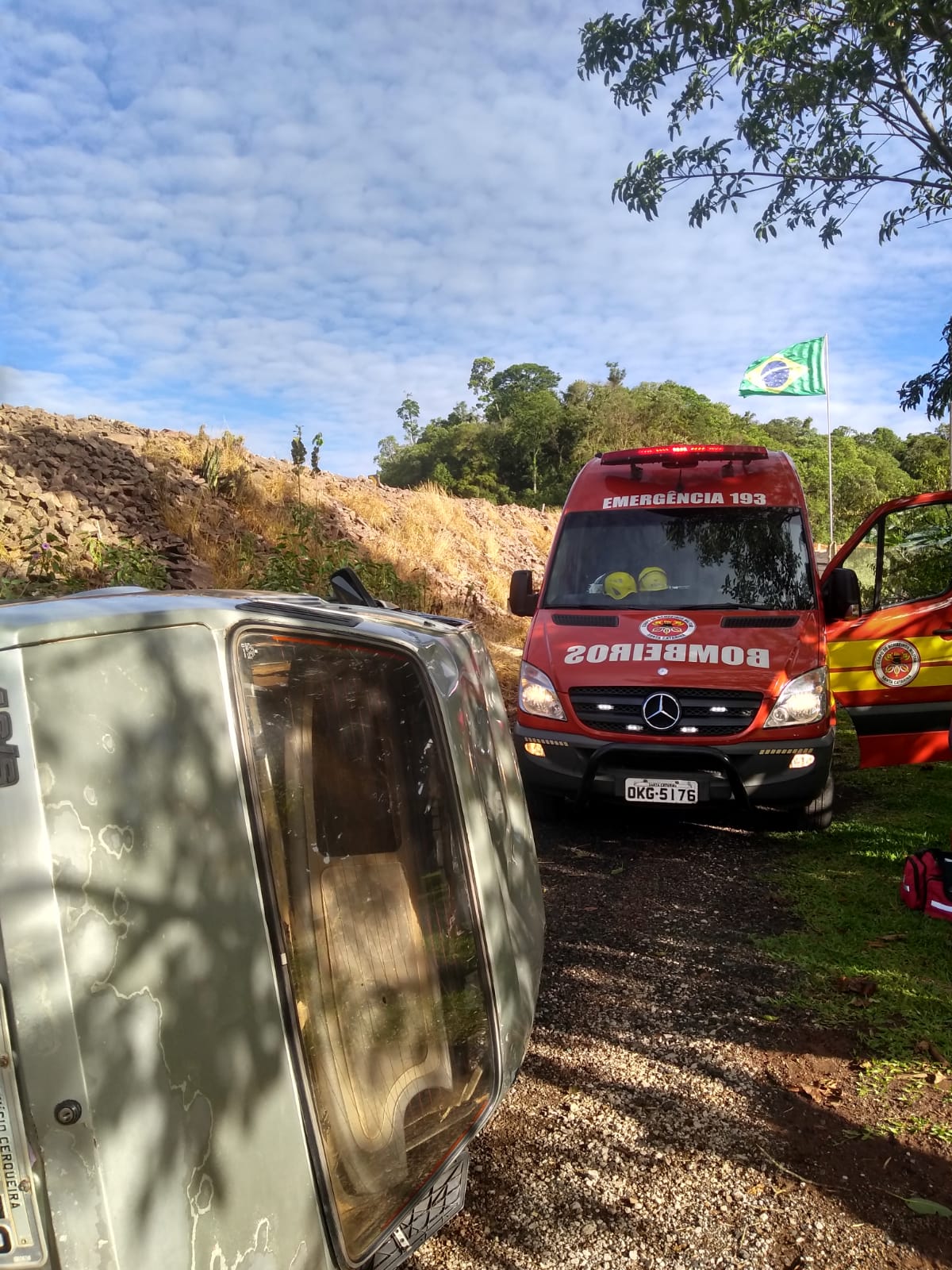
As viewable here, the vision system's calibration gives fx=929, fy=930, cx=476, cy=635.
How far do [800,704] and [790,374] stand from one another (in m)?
17.5

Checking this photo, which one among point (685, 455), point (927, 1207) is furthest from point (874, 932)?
point (685, 455)

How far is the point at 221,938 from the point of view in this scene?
1.55 m

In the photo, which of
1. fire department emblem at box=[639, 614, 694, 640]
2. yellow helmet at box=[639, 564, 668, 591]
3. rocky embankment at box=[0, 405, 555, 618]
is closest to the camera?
fire department emblem at box=[639, 614, 694, 640]

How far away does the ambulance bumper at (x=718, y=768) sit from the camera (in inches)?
195

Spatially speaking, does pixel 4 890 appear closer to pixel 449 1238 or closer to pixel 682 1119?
pixel 449 1238

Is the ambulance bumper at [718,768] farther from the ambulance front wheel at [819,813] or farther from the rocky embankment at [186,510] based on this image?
the rocky embankment at [186,510]

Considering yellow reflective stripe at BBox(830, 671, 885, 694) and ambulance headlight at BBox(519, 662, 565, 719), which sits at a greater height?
ambulance headlight at BBox(519, 662, 565, 719)

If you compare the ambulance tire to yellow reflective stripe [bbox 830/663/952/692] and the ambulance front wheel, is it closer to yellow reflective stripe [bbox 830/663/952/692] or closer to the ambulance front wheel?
the ambulance front wheel

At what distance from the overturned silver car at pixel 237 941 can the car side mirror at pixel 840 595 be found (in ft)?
13.0

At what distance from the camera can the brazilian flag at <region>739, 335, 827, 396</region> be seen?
20203 mm

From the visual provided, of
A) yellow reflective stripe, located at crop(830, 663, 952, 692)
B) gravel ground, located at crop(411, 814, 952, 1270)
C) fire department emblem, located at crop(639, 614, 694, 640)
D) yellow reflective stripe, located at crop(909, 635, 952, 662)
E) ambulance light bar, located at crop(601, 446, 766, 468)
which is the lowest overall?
gravel ground, located at crop(411, 814, 952, 1270)

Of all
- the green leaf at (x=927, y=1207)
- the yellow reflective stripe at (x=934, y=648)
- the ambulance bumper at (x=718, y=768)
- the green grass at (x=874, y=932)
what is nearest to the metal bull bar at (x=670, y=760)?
the ambulance bumper at (x=718, y=768)

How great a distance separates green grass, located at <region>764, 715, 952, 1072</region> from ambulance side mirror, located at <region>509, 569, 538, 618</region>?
2.23 metres

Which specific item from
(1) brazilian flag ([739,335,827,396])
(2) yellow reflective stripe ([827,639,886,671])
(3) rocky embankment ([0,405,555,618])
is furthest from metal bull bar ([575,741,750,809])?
(1) brazilian flag ([739,335,827,396])
